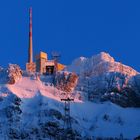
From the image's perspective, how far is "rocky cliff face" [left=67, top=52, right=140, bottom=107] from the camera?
18900 cm

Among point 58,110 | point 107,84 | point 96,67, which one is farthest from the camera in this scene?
point 96,67

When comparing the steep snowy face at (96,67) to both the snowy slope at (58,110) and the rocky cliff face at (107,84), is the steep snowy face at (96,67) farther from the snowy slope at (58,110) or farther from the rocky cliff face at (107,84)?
the snowy slope at (58,110)

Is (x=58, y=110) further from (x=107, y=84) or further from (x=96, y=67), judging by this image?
(x=96, y=67)

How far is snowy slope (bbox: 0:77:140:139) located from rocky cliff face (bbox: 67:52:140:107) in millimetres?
2403

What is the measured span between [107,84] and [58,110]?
48.3ft

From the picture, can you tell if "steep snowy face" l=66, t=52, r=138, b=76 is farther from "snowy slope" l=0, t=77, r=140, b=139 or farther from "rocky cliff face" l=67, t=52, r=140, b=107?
"snowy slope" l=0, t=77, r=140, b=139

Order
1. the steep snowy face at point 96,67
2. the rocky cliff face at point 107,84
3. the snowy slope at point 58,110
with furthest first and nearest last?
the steep snowy face at point 96,67, the rocky cliff face at point 107,84, the snowy slope at point 58,110

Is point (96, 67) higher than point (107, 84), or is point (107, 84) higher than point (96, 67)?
point (96, 67)

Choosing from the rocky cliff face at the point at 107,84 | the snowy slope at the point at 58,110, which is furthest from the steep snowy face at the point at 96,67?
the snowy slope at the point at 58,110

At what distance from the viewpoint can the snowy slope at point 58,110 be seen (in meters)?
176

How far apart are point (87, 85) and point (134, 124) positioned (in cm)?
1441

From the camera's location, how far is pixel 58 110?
180 m

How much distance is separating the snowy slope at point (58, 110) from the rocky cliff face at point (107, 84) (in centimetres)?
240

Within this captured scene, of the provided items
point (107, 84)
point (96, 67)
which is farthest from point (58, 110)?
point (96, 67)
